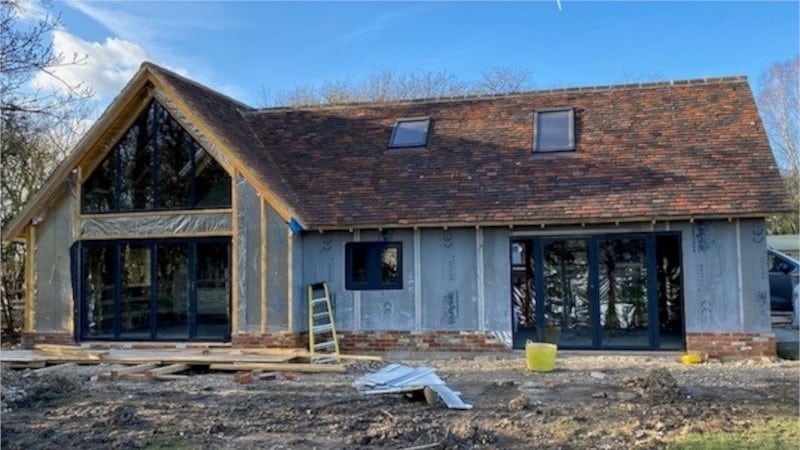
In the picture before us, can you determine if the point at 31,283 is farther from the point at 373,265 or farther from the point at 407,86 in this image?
the point at 407,86

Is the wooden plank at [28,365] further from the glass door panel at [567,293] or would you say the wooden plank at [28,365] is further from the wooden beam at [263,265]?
the glass door panel at [567,293]

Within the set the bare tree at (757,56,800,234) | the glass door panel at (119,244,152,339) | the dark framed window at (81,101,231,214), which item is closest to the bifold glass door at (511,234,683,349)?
the dark framed window at (81,101,231,214)

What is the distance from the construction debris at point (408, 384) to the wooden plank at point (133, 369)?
3817mm

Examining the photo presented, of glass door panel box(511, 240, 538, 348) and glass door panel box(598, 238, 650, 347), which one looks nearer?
glass door panel box(598, 238, 650, 347)

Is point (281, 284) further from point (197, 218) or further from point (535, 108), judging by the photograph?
point (535, 108)

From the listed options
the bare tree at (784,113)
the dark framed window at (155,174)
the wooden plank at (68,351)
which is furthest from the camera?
the bare tree at (784,113)

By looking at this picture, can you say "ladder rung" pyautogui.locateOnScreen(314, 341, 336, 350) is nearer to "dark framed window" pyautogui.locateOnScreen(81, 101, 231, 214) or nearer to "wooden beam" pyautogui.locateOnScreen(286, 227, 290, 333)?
"wooden beam" pyautogui.locateOnScreen(286, 227, 290, 333)

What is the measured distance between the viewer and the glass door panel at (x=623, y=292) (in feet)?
38.5

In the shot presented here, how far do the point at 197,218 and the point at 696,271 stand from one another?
9101 millimetres

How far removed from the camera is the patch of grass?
224 inches

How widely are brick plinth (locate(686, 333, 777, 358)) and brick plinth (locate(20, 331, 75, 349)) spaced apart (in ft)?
38.0

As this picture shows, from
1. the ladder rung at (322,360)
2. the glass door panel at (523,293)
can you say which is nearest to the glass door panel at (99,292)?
the ladder rung at (322,360)

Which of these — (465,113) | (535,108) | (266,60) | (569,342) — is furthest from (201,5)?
(569,342)

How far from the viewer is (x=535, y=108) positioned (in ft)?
47.1
